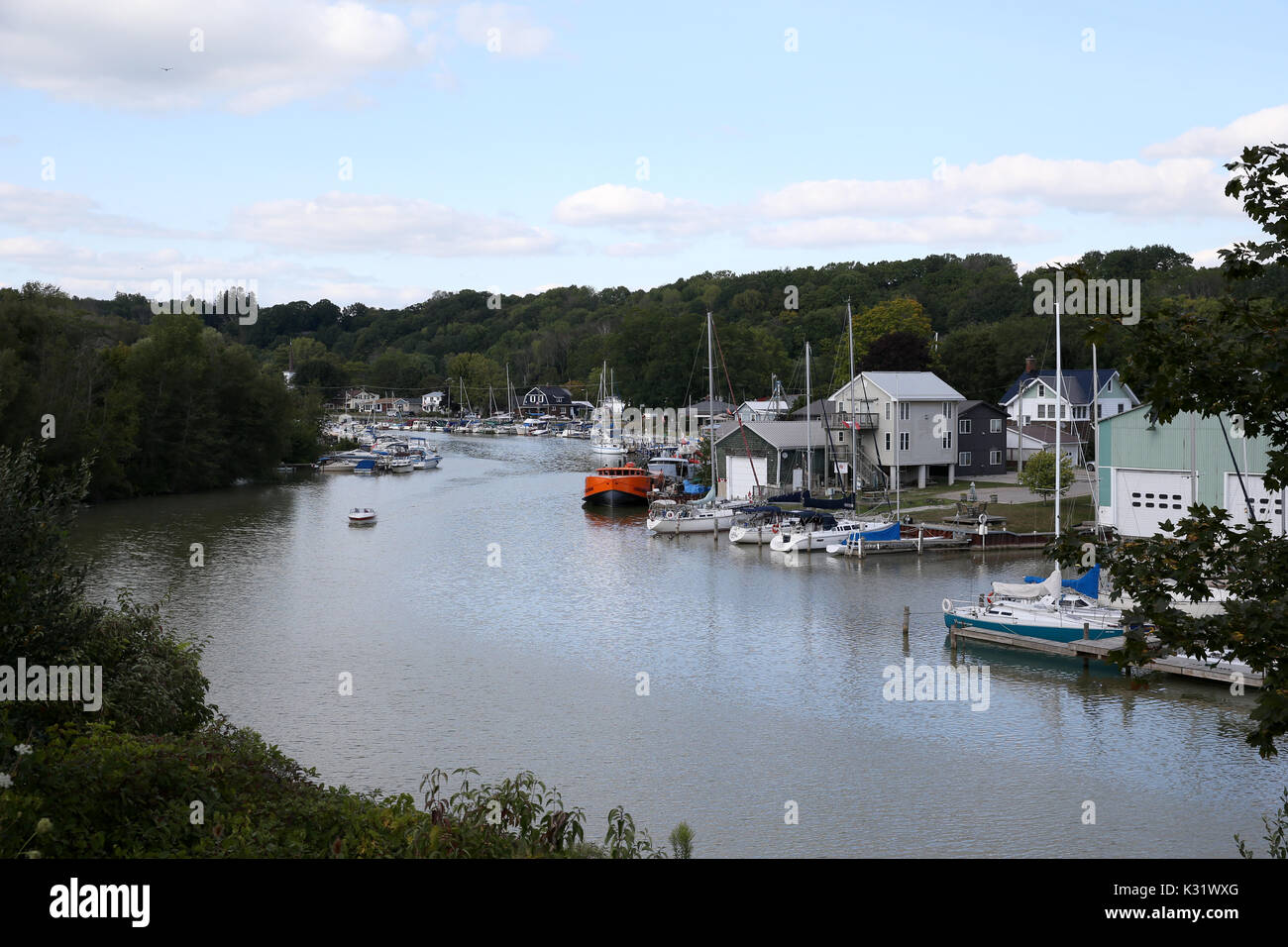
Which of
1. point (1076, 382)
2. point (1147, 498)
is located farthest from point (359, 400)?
point (1147, 498)

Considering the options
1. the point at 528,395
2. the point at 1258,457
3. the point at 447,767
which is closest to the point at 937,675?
the point at 447,767

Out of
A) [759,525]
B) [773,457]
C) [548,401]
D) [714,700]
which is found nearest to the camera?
[714,700]

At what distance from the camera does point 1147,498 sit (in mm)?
38312

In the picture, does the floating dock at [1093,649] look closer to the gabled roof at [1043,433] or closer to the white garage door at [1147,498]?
the white garage door at [1147,498]

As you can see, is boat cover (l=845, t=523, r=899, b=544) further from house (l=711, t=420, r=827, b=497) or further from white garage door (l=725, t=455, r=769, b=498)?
white garage door (l=725, t=455, r=769, b=498)

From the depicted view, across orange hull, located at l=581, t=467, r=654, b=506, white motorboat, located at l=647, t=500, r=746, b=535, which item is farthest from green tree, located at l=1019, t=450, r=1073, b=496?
orange hull, located at l=581, t=467, r=654, b=506

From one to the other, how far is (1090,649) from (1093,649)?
0.26ft

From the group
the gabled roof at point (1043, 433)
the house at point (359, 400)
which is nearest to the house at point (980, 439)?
the gabled roof at point (1043, 433)

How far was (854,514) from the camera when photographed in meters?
50.3

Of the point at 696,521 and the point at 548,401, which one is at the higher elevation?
the point at 548,401

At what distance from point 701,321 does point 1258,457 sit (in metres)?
80.8

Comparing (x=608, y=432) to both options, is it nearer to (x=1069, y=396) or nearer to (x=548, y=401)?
(x=1069, y=396)

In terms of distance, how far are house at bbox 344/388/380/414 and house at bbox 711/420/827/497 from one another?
125m
